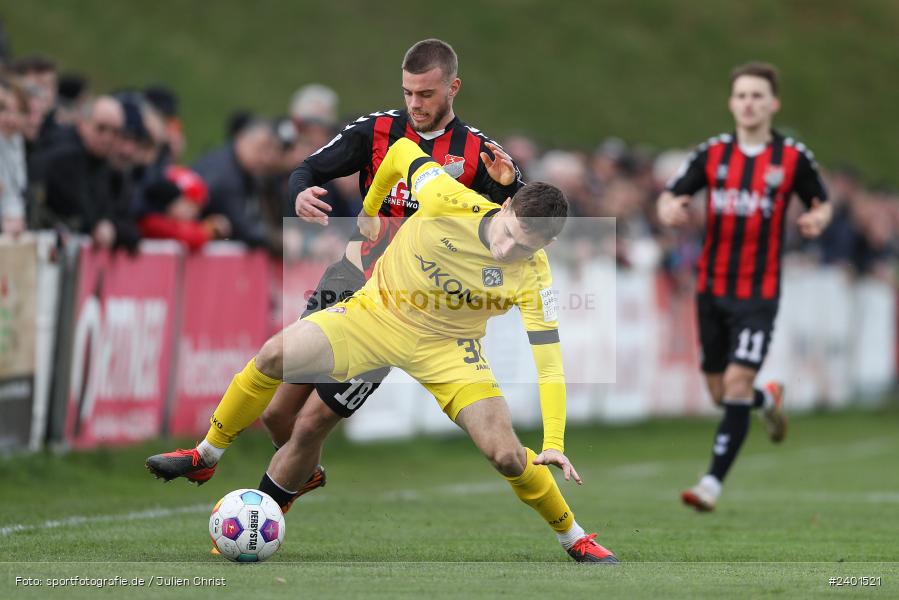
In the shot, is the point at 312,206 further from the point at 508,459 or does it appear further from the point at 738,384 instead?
the point at 738,384

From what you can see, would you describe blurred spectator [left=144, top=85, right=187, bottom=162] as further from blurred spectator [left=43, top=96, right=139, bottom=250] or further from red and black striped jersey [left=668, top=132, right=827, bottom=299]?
red and black striped jersey [left=668, top=132, right=827, bottom=299]

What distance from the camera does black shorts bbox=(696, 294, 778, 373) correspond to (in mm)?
10953

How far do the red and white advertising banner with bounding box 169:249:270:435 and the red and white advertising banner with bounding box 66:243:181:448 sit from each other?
0.79ft

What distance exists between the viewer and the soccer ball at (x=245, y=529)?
7156 mm

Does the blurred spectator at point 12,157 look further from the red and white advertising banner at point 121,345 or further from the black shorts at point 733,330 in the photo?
the black shorts at point 733,330

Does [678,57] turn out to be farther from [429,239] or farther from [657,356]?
[429,239]

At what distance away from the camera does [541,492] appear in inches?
293

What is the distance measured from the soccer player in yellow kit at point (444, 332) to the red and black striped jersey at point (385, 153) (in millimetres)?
247

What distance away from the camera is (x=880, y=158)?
43.7 metres

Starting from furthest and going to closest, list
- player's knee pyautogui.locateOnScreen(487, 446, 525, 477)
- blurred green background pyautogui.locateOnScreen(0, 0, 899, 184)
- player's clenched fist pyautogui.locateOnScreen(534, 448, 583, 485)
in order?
blurred green background pyautogui.locateOnScreen(0, 0, 899, 184) → player's knee pyautogui.locateOnScreen(487, 446, 525, 477) → player's clenched fist pyautogui.locateOnScreen(534, 448, 583, 485)

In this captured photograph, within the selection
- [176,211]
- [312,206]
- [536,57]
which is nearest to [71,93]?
[176,211]

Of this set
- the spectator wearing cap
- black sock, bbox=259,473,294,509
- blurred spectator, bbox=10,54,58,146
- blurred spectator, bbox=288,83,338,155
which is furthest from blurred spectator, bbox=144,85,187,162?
black sock, bbox=259,473,294,509

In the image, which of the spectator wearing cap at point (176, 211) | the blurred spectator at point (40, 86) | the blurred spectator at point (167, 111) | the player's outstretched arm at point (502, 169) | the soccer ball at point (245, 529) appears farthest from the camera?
the blurred spectator at point (167, 111)

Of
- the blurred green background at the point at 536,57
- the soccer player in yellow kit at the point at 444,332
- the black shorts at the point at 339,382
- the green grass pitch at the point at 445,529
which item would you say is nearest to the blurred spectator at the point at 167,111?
the green grass pitch at the point at 445,529
